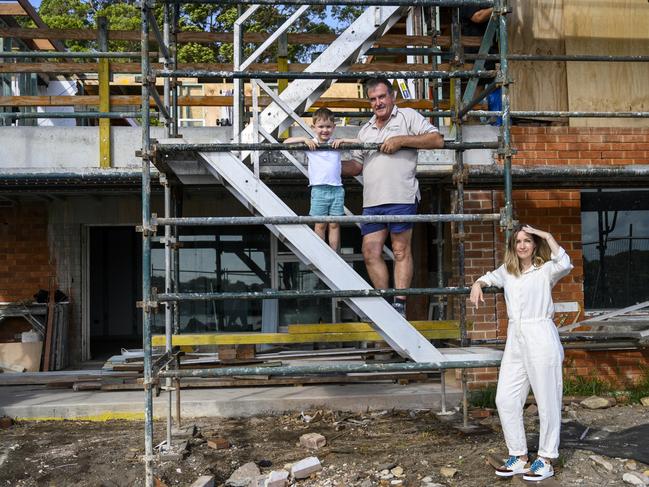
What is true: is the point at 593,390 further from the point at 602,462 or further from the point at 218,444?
the point at 218,444

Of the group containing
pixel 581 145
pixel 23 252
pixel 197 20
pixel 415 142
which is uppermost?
pixel 197 20

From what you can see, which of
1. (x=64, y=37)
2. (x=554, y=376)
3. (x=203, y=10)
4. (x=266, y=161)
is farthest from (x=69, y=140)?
(x=203, y=10)

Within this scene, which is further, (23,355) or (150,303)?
(23,355)

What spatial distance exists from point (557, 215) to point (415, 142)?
3313 mm

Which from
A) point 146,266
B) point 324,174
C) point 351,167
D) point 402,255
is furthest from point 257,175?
point 402,255

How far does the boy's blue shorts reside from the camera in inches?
224

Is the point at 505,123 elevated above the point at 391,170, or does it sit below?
above

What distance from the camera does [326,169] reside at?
5.64 metres

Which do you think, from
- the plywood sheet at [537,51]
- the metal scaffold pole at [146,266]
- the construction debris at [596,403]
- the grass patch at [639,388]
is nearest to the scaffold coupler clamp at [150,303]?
the metal scaffold pole at [146,266]

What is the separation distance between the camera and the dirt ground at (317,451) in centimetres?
505

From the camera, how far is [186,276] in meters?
10.7

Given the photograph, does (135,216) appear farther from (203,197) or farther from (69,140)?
(69,140)

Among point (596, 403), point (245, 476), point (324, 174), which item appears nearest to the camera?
point (245, 476)

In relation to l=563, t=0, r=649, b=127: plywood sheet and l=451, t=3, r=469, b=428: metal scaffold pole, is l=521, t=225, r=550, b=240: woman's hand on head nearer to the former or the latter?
l=451, t=3, r=469, b=428: metal scaffold pole
